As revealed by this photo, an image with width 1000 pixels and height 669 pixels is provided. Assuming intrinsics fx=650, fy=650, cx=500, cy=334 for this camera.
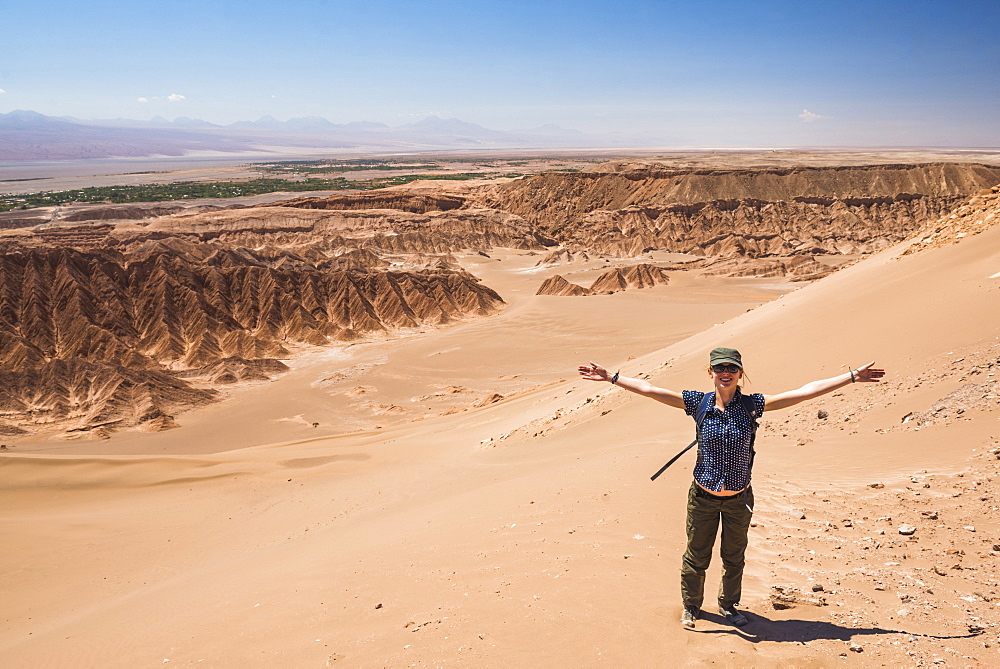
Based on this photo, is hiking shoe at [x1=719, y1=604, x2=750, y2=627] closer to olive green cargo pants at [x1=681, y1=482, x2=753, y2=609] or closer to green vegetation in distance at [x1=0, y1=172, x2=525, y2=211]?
olive green cargo pants at [x1=681, y1=482, x2=753, y2=609]

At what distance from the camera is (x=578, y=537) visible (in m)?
6.21

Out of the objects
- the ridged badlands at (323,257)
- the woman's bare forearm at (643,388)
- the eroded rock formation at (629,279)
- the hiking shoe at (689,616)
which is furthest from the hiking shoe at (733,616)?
the eroded rock formation at (629,279)

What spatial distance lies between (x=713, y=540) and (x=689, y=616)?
534mm

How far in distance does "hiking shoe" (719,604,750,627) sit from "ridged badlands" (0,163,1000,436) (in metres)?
27.3

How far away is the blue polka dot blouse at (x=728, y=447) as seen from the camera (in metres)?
3.98

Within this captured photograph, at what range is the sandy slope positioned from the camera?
4324 millimetres

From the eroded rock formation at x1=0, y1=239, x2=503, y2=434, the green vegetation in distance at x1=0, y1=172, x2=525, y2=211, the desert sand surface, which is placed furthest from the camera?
the green vegetation in distance at x1=0, y1=172, x2=525, y2=211

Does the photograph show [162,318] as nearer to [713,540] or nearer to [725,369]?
[713,540]

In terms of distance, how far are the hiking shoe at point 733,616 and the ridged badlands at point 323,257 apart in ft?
89.6

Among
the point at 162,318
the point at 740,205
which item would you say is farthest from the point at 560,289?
the point at 740,205

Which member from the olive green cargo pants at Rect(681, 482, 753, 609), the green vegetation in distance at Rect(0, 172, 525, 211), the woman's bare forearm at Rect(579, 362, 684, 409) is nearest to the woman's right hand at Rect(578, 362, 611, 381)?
the woman's bare forearm at Rect(579, 362, 684, 409)

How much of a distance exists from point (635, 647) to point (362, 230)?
79304 millimetres

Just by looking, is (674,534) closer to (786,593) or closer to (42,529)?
(786,593)

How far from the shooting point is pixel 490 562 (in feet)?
20.0
